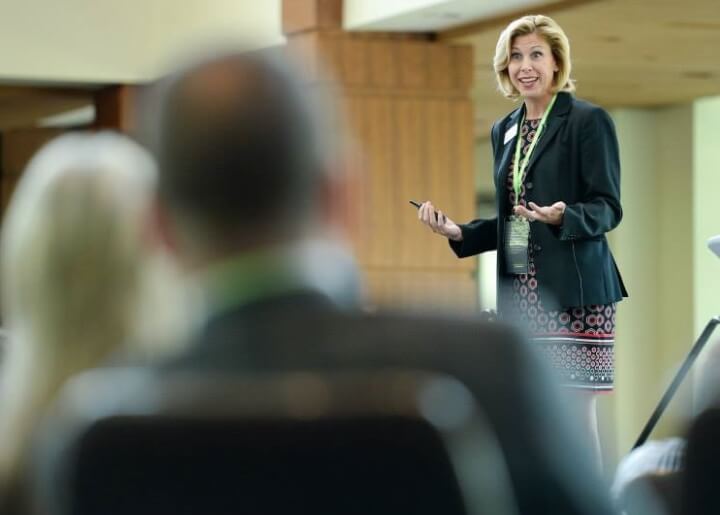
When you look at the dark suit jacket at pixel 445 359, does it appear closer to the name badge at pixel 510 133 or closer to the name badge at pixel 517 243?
the name badge at pixel 517 243

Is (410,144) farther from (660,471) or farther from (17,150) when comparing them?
(17,150)

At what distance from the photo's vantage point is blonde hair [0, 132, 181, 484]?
185 centimetres

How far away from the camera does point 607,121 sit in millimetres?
3830

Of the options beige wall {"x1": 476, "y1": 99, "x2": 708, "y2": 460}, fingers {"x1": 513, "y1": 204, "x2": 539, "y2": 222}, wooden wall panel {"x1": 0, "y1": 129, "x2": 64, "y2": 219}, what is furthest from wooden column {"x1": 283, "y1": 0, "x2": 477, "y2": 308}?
wooden wall panel {"x1": 0, "y1": 129, "x2": 64, "y2": 219}

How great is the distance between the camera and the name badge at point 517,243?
3.84 metres

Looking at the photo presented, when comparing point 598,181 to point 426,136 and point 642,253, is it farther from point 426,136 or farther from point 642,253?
point 642,253

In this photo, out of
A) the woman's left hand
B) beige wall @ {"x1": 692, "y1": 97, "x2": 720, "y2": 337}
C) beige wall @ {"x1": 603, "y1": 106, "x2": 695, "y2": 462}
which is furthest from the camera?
beige wall @ {"x1": 603, "y1": 106, "x2": 695, "y2": 462}

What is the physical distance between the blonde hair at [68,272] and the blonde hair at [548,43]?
200cm

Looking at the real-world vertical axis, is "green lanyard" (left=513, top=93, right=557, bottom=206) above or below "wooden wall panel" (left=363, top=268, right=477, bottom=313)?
above

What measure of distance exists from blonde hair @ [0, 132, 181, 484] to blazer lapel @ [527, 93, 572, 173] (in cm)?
194

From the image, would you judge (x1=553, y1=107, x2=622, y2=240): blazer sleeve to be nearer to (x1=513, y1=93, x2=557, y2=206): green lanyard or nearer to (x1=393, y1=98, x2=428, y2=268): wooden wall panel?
(x1=513, y1=93, x2=557, y2=206): green lanyard

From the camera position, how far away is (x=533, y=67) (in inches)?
150

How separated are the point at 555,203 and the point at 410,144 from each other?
4381mm

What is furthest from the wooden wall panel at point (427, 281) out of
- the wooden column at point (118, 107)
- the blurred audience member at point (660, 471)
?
the blurred audience member at point (660, 471)
